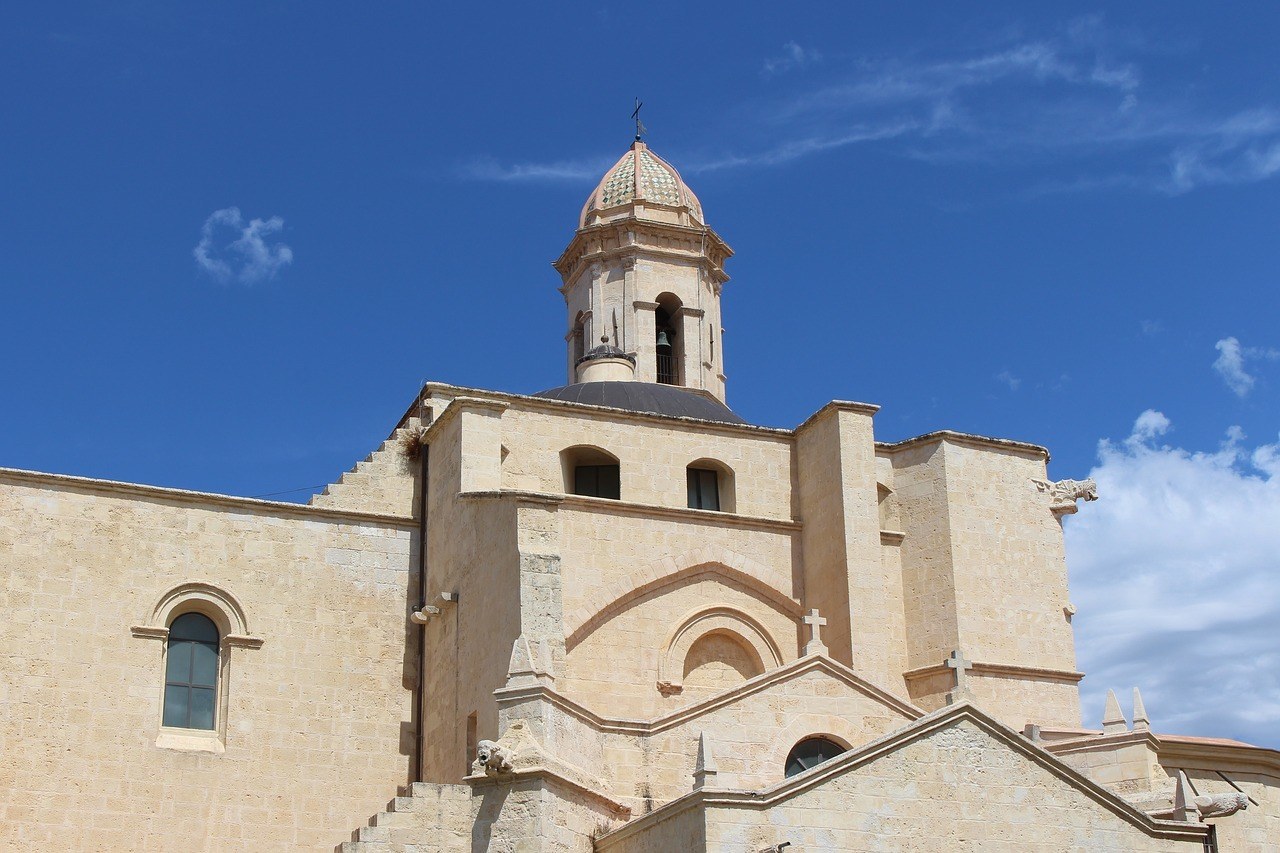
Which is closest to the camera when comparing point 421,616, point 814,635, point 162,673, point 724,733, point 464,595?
point 724,733

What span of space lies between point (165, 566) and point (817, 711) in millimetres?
8632

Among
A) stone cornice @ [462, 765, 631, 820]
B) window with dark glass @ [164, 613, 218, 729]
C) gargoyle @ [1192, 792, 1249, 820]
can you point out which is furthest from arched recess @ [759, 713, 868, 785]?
window with dark glass @ [164, 613, 218, 729]

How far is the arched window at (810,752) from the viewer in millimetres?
18422

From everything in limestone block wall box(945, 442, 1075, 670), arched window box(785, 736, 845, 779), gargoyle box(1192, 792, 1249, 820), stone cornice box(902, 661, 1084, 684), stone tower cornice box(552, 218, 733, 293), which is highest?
stone tower cornice box(552, 218, 733, 293)

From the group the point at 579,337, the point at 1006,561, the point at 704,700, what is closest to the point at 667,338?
the point at 579,337

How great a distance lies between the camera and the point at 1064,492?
2466 cm

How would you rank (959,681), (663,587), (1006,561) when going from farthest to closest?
(1006,561) → (663,587) → (959,681)

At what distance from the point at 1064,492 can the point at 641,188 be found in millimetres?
11034

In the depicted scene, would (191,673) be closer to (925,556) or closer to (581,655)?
(581,655)

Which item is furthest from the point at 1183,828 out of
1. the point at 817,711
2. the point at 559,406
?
→ the point at 559,406

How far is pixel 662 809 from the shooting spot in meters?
16.2

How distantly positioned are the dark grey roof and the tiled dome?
5.83 metres

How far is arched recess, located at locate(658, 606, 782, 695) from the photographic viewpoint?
21.5 metres

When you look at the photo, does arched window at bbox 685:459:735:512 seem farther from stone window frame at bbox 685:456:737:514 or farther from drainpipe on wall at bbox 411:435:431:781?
drainpipe on wall at bbox 411:435:431:781
